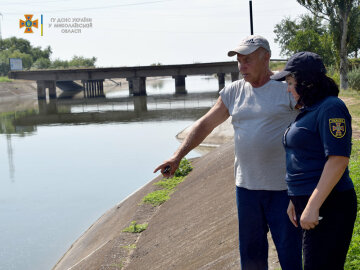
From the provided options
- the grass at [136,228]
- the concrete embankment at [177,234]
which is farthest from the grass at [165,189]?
the grass at [136,228]

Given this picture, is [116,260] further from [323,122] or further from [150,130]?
[150,130]

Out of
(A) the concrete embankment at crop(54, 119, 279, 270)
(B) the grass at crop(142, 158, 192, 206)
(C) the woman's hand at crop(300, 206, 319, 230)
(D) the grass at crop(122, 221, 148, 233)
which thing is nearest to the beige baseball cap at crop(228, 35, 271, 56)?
(C) the woman's hand at crop(300, 206, 319, 230)

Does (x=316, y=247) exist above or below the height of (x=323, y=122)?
below

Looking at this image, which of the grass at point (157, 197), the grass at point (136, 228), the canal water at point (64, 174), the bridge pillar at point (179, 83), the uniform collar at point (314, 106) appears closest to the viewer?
the uniform collar at point (314, 106)

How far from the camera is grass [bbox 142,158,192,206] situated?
1144 centimetres

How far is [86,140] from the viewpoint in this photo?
92.9ft

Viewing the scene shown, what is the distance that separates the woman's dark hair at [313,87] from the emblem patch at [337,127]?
0.23 meters

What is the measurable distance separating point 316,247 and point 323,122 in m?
0.73

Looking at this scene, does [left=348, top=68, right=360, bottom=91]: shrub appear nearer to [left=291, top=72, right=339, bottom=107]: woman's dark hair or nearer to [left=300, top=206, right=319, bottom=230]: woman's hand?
[left=291, top=72, right=339, bottom=107]: woman's dark hair

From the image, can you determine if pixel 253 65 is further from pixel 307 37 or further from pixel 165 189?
pixel 307 37

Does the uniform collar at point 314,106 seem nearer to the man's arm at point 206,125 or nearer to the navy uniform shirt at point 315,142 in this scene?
the navy uniform shirt at point 315,142

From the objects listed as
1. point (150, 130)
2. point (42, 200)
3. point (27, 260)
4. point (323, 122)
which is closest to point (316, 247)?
point (323, 122)

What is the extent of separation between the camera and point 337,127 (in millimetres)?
2871

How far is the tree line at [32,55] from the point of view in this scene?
4828 inches
